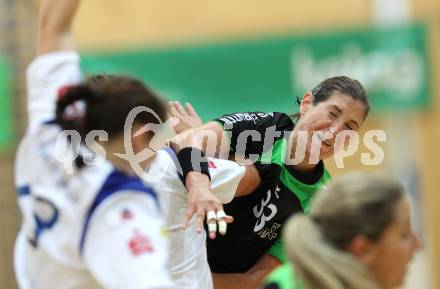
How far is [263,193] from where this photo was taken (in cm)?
386

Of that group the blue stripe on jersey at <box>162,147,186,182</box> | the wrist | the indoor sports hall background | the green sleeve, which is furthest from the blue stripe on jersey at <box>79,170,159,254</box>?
the indoor sports hall background

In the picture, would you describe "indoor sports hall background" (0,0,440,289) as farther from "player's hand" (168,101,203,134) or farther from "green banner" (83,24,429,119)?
"player's hand" (168,101,203,134)

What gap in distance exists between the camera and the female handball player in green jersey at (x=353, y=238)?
234 centimetres

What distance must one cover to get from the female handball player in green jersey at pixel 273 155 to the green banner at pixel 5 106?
4017 mm

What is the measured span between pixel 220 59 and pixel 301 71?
81 centimetres

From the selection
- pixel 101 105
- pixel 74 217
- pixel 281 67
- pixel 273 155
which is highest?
pixel 101 105

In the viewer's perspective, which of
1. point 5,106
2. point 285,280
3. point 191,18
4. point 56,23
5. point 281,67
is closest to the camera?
point 285,280

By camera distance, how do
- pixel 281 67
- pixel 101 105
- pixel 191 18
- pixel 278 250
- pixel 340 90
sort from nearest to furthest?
pixel 101 105 → pixel 340 90 → pixel 278 250 → pixel 281 67 → pixel 191 18

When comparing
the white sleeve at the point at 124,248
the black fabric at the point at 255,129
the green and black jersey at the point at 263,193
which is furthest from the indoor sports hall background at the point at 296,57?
the white sleeve at the point at 124,248

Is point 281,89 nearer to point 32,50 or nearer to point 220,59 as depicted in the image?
point 220,59

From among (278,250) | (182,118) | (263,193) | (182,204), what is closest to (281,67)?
(278,250)

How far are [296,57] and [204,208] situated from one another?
7138 millimetres

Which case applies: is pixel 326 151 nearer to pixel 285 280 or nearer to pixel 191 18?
pixel 285 280

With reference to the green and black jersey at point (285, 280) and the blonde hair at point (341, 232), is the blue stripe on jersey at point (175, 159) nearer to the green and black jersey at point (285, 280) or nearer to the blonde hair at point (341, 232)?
the green and black jersey at point (285, 280)
